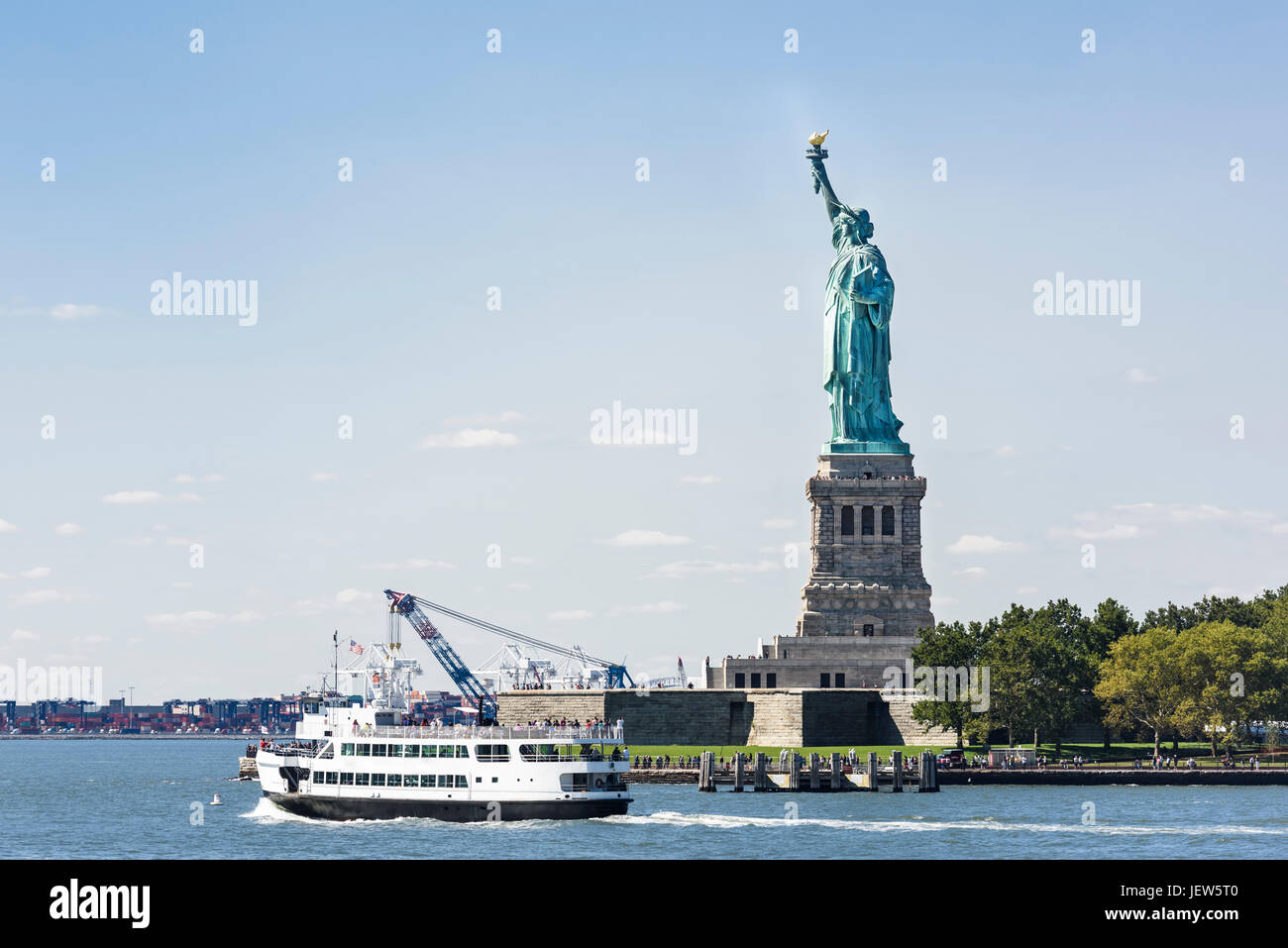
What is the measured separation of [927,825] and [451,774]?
21.9m

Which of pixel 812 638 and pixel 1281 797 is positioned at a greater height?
pixel 812 638

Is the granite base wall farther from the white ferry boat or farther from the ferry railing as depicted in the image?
the ferry railing

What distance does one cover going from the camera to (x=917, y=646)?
138m

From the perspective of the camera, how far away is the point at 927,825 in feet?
291

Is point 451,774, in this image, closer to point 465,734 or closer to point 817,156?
point 465,734

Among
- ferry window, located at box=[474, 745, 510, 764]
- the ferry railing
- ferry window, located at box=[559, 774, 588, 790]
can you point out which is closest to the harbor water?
ferry window, located at box=[559, 774, 588, 790]

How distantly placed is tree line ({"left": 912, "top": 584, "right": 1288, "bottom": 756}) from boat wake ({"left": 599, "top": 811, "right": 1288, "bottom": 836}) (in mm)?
37093

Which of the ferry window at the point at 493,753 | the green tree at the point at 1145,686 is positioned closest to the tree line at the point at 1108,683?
the green tree at the point at 1145,686

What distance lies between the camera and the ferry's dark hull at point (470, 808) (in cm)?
9012

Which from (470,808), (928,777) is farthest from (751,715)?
(470,808)

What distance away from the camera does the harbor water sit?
A: 3098 inches
